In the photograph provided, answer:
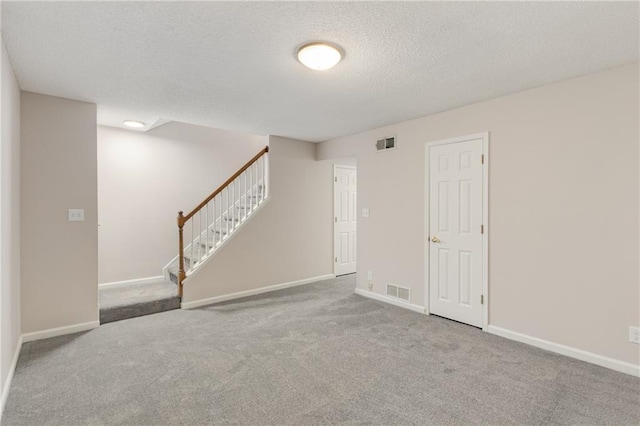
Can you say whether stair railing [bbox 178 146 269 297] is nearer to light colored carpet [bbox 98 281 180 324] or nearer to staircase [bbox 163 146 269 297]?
staircase [bbox 163 146 269 297]

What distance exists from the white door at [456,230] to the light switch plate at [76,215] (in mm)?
3994

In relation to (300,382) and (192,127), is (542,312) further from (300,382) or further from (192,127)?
(192,127)

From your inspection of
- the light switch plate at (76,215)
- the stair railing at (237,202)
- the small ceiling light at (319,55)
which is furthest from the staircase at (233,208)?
the small ceiling light at (319,55)

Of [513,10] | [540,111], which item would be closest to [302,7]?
[513,10]

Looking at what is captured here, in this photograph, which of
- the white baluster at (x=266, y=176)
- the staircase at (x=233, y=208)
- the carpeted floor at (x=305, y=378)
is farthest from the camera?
the white baluster at (x=266, y=176)

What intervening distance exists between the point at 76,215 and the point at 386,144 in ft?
12.6

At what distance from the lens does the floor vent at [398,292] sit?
4.16 m

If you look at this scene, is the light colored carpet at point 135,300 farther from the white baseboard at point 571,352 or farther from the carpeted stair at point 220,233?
the white baseboard at point 571,352

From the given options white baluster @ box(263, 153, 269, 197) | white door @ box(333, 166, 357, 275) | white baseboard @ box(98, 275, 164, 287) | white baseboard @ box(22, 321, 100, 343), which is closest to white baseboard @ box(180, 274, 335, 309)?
white door @ box(333, 166, 357, 275)

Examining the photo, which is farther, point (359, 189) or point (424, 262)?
point (359, 189)

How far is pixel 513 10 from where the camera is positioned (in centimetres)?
183

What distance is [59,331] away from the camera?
10.7ft

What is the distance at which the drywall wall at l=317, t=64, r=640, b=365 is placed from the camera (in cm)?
254

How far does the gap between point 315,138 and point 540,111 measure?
10.5ft
